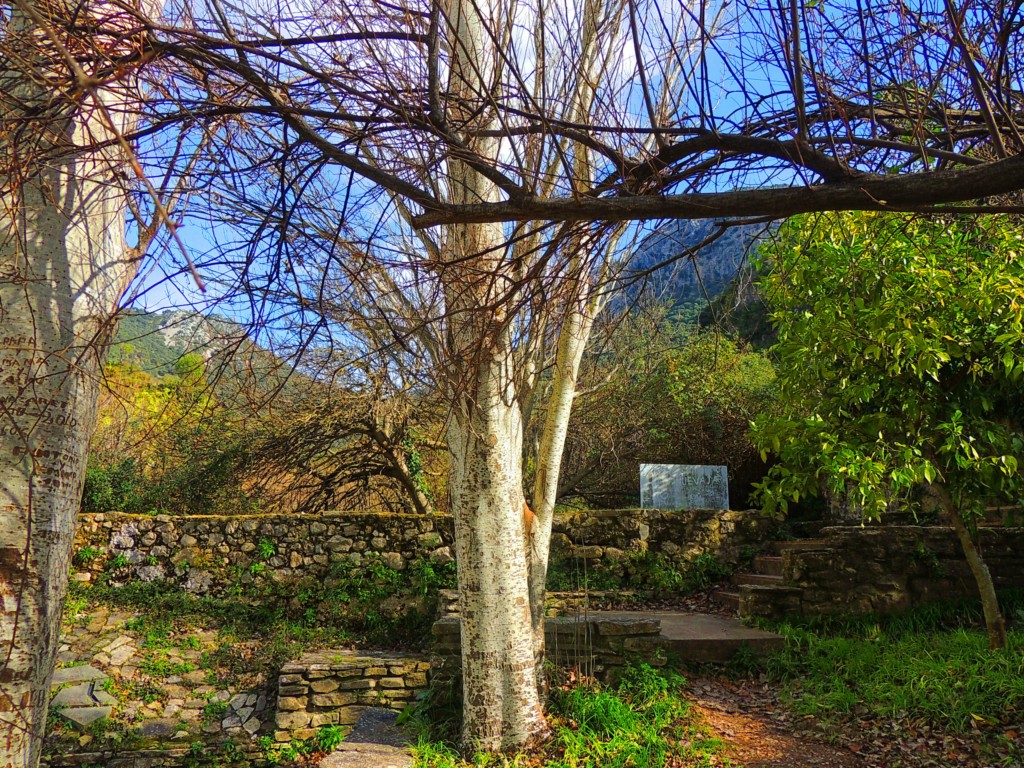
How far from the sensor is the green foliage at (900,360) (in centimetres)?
527

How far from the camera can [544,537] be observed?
561 cm

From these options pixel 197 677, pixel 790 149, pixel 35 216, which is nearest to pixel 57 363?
pixel 35 216

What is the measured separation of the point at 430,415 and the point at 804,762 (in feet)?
22.2

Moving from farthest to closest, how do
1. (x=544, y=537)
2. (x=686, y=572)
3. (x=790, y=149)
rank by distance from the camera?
(x=686, y=572)
(x=544, y=537)
(x=790, y=149)

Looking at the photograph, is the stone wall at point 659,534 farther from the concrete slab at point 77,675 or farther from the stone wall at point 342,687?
the concrete slab at point 77,675

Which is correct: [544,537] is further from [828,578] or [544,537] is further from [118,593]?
[118,593]

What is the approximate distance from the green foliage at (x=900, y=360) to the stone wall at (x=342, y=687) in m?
3.44

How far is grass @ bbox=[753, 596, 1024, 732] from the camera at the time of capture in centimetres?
509

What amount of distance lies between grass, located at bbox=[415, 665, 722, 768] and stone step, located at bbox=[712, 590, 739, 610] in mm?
2575

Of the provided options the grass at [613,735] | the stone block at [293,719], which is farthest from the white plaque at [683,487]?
the stone block at [293,719]

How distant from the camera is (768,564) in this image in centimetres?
873

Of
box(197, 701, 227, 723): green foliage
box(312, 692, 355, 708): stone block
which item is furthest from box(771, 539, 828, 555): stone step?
box(197, 701, 227, 723): green foliage

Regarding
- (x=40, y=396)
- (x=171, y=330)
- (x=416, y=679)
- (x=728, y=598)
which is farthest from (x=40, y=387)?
(x=728, y=598)

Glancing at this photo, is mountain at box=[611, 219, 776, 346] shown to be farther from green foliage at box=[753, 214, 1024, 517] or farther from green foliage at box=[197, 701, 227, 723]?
green foliage at box=[197, 701, 227, 723]
